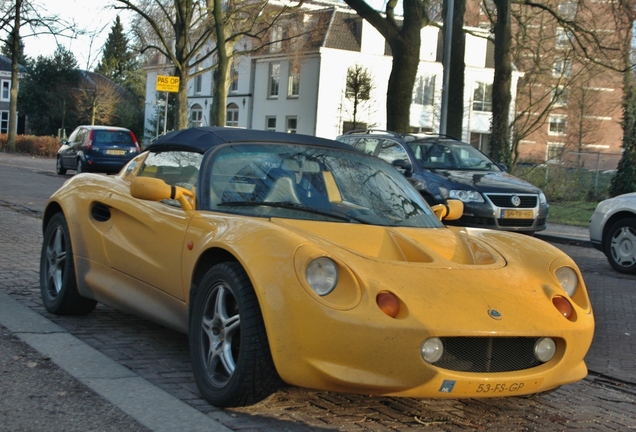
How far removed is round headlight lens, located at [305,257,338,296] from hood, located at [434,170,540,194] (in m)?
10.2

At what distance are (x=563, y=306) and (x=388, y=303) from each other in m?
0.97

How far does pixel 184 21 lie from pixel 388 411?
33708 mm

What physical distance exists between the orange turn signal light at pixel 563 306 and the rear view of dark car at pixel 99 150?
24055mm

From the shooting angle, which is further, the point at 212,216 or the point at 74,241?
the point at 74,241

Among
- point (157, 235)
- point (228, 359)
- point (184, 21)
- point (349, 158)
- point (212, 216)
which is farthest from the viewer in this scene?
point (184, 21)

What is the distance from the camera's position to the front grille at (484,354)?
405 cm

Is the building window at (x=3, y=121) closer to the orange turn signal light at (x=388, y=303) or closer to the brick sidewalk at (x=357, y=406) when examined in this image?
the brick sidewalk at (x=357, y=406)

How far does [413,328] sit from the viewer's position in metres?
3.93

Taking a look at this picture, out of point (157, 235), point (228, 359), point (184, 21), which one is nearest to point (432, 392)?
point (228, 359)

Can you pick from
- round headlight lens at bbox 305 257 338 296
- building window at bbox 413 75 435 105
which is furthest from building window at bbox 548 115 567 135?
round headlight lens at bbox 305 257 338 296

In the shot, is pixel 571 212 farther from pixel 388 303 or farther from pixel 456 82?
pixel 388 303

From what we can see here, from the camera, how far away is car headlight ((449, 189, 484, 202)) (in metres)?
14.0

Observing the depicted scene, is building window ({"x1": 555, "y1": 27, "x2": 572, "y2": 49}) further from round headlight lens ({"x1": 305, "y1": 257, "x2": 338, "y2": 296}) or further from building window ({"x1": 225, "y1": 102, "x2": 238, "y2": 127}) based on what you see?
building window ({"x1": 225, "y1": 102, "x2": 238, "y2": 127})

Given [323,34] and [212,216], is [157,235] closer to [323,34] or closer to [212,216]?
[212,216]
